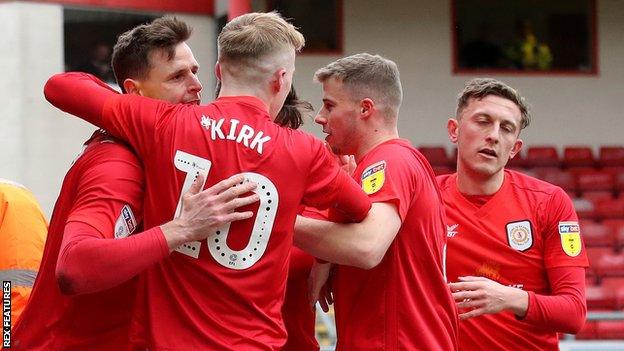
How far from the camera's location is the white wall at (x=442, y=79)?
1500cm

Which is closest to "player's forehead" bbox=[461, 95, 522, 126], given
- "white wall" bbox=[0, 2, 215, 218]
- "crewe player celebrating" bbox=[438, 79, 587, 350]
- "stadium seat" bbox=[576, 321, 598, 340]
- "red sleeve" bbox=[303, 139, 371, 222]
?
"crewe player celebrating" bbox=[438, 79, 587, 350]

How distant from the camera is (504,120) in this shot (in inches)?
181

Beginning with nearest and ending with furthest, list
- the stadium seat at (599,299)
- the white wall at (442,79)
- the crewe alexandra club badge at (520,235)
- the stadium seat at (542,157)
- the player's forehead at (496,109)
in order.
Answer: the crewe alexandra club badge at (520,235) → the player's forehead at (496,109) → the stadium seat at (599,299) → the stadium seat at (542,157) → the white wall at (442,79)

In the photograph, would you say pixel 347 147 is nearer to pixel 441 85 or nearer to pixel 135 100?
pixel 135 100

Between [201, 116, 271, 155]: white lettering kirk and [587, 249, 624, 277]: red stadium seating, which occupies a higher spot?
[201, 116, 271, 155]: white lettering kirk

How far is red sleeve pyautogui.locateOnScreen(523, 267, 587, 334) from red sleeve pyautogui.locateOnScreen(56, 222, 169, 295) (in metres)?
1.71

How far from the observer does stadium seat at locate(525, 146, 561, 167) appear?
14219 mm

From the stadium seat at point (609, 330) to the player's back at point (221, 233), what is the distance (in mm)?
7351

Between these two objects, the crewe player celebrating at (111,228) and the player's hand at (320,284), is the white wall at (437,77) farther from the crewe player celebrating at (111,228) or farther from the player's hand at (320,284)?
the crewe player celebrating at (111,228)

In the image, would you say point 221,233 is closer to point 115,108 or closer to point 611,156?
point 115,108

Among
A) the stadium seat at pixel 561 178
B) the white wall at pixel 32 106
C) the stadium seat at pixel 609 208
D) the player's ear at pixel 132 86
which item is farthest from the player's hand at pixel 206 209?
the stadium seat at pixel 561 178

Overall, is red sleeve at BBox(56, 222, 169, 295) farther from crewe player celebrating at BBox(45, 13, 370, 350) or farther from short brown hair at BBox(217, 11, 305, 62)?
short brown hair at BBox(217, 11, 305, 62)

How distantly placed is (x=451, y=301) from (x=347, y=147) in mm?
630

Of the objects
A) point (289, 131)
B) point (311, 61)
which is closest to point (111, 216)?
point (289, 131)
